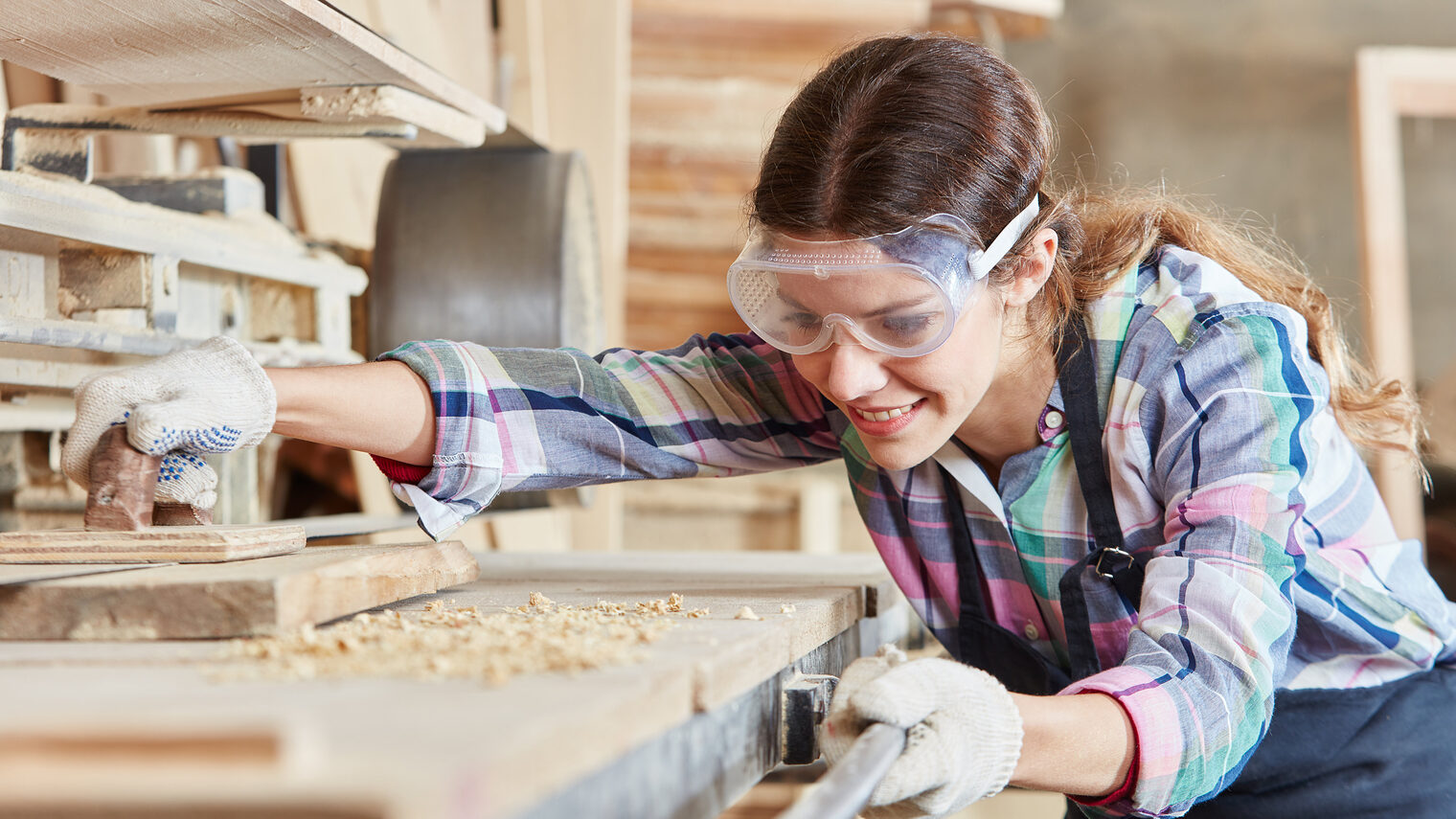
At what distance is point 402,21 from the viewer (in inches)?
106

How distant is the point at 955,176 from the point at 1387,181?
379cm

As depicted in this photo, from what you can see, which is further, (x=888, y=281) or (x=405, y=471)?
(x=405, y=471)

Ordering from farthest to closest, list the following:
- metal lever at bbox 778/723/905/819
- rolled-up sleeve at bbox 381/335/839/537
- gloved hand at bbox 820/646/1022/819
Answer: rolled-up sleeve at bbox 381/335/839/537 < gloved hand at bbox 820/646/1022/819 < metal lever at bbox 778/723/905/819

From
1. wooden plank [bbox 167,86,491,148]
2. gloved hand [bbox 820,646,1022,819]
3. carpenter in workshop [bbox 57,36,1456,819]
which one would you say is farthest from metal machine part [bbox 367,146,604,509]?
gloved hand [bbox 820,646,1022,819]

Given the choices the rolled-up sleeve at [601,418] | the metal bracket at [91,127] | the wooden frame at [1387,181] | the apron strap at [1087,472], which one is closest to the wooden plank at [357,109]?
the metal bracket at [91,127]

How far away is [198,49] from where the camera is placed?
4.24 feet

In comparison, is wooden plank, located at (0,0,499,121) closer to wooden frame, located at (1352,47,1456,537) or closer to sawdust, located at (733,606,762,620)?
sawdust, located at (733,606,762,620)

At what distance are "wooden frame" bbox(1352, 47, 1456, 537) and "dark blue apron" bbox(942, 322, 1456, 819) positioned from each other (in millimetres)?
3096

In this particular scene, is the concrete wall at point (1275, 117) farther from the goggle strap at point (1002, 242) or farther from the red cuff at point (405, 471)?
the red cuff at point (405, 471)

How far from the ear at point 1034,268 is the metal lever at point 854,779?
614 mm

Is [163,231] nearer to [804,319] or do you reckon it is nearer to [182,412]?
[182,412]

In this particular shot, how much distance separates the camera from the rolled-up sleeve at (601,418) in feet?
4.56

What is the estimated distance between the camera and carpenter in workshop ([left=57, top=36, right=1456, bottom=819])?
1.14 meters

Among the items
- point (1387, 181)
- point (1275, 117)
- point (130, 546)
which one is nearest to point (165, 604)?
point (130, 546)
